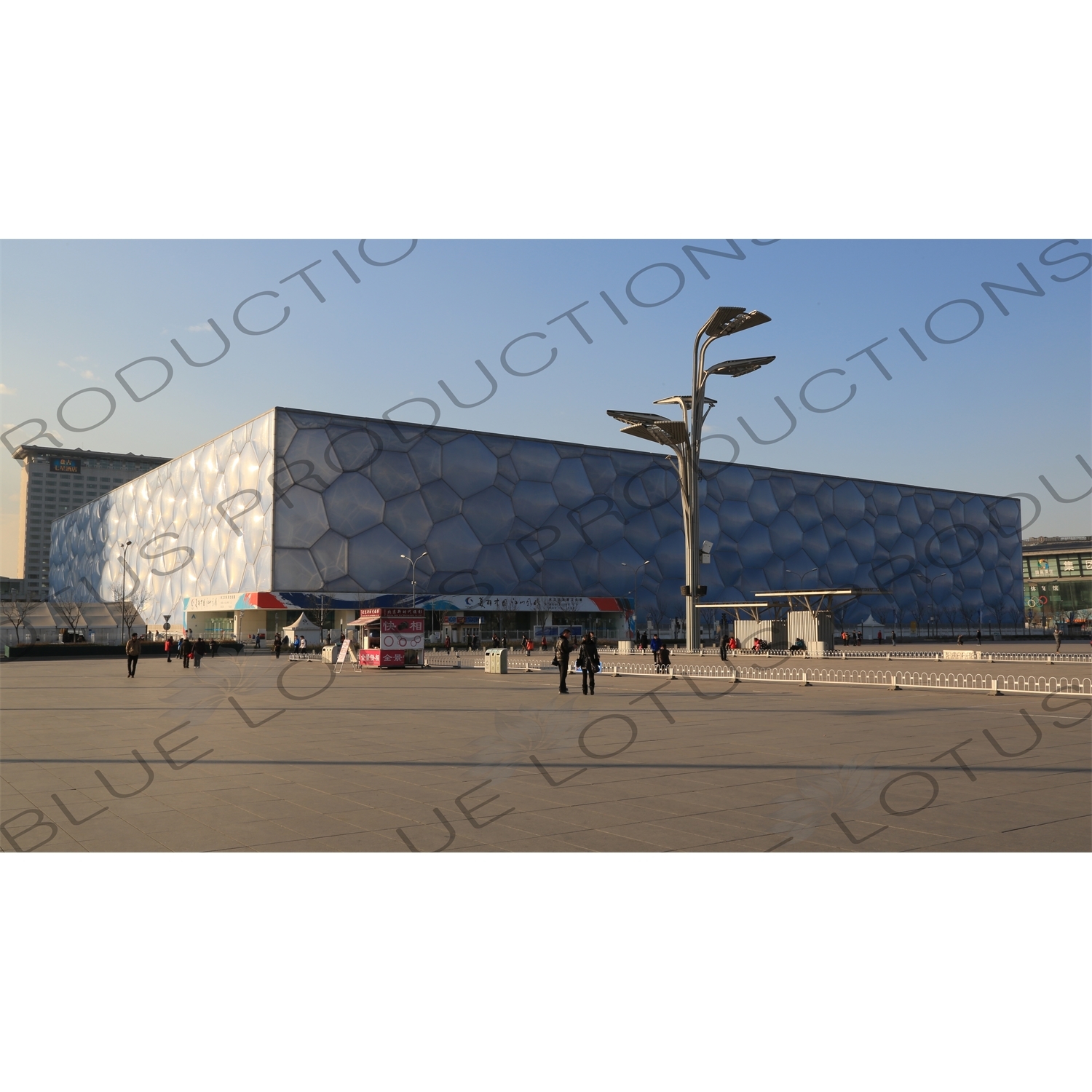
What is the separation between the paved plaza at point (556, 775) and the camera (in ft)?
20.2

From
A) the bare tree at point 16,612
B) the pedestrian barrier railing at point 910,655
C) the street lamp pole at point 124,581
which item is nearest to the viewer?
the pedestrian barrier railing at point 910,655

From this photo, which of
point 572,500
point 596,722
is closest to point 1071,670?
point 596,722

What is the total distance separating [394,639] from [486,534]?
117 ft

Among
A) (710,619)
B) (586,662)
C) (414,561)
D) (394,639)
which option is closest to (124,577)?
(414,561)

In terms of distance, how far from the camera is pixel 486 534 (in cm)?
6694

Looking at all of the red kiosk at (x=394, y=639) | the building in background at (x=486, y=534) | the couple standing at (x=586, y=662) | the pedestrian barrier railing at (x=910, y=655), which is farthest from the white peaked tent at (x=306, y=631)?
the couple standing at (x=586, y=662)

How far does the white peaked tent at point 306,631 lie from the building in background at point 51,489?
327 ft

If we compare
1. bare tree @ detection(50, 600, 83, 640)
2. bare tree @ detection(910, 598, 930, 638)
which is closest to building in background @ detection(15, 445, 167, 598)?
bare tree @ detection(50, 600, 83, 640)

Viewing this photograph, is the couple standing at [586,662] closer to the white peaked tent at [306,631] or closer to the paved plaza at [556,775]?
the paved plaza at [556,775]

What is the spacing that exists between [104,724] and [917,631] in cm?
7503

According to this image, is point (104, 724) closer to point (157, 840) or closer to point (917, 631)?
point (157, 840)

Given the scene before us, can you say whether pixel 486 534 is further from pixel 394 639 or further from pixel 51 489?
pixel 51 489

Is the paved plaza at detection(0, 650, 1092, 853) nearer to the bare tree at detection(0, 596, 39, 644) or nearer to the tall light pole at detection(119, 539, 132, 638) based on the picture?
the bare tree at detection(0, 596, 39, 644)

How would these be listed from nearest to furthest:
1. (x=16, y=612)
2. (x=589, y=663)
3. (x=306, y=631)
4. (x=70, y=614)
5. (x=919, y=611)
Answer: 1. (x=589, y=663)
2. (x=306, y=631)
3. (x=16, y=612)
4. (x=70, y=614)
5. (x=919, y=611)
